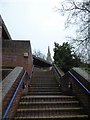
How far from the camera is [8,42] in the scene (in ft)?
41.0

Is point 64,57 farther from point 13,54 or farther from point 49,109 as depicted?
point 49,109

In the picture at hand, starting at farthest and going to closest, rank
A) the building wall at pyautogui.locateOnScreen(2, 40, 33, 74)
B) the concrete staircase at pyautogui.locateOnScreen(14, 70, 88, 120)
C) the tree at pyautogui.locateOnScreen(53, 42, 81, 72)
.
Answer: the tree at pyautogui.locateOnScreen(53, 42, 81, 72) < the building wall at pyautogui.locateOnScreen(2, 40, 33, 74) < the concrete staircase at pyautogui.locateOnScreen(14, 70, 88, 120)

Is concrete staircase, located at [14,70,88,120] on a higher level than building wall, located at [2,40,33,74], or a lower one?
lower

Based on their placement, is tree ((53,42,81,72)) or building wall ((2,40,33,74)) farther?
tree ((53,42,81,72))

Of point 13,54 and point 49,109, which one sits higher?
point 13,54

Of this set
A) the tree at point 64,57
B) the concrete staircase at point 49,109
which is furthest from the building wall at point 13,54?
the concrete staircase at point 49,109

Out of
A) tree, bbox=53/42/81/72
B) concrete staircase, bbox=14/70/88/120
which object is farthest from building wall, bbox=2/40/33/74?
concrete staircase, bbox=14/70/88/120

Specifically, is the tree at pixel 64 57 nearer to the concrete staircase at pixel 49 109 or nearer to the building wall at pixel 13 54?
the building wall at pixel 13 54

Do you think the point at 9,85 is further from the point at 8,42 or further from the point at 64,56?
the point at 64,56

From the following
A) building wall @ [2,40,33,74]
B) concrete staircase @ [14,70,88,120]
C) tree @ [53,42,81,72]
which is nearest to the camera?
concrete staircase @ [14,70,88,120]

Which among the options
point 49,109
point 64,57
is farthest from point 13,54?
point 49,109

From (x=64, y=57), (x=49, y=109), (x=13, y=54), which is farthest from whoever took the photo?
(x=64, y=57)

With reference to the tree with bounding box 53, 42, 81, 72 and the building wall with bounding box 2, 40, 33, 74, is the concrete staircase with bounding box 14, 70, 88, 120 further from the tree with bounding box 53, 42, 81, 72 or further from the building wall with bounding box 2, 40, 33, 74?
the tree with bounding box 53, 42, 81, 72

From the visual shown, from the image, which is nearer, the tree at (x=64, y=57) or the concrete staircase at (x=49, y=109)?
the concrete staircase at (x=49, y=109)
